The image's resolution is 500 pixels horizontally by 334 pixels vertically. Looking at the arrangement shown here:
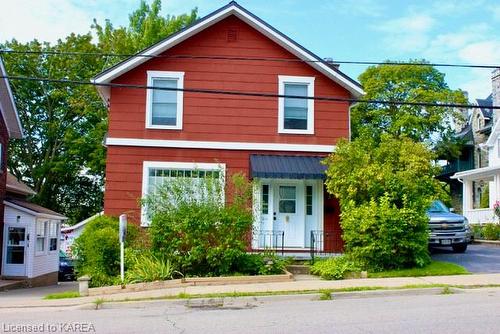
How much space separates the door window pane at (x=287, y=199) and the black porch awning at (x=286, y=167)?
38.1 inches

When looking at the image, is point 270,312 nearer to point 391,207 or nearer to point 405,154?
point 391,207

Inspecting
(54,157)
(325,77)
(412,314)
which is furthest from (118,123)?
(54,157)

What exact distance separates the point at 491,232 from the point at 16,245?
2197 centimetres

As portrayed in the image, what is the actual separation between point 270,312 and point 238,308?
1093mm

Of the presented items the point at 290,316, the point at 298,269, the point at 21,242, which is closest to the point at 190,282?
the point at 298,269

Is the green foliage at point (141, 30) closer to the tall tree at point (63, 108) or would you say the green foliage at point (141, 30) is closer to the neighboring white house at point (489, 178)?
the tall tree at point (63, 108)

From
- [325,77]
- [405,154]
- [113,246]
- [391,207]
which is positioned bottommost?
[113,246]

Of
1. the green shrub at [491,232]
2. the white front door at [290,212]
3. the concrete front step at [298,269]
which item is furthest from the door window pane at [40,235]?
the green shrub at [491,232]

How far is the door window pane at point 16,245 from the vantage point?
27.1 meters

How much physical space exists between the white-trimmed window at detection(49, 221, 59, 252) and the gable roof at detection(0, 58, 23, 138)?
5.26 meters

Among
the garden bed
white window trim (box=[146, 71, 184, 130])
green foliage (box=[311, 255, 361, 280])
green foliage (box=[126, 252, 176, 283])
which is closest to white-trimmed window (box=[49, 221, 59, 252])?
white window trim (box=[146, 71, 184, 130])

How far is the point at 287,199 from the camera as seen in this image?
18984 millimetres

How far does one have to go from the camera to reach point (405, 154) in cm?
1634

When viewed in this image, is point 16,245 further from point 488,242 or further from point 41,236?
point 488,242
